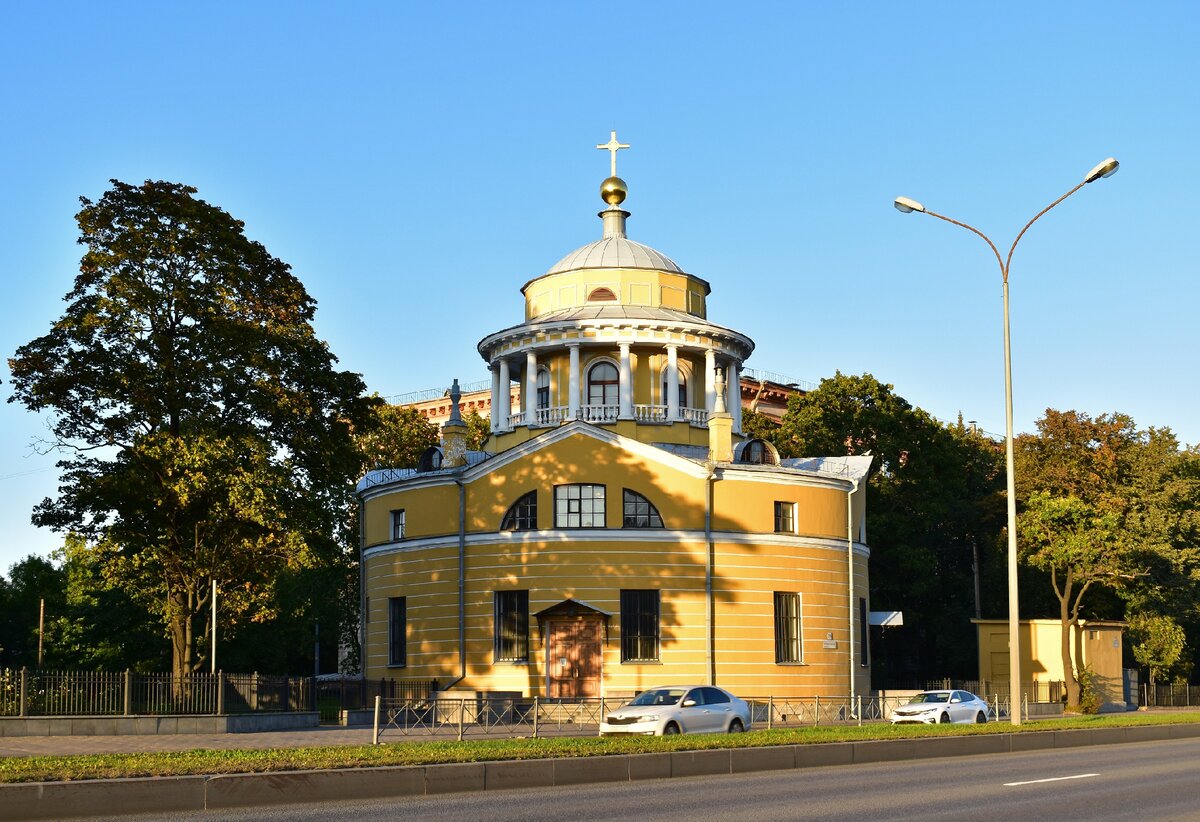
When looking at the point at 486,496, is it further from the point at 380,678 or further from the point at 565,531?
the point at 380,678

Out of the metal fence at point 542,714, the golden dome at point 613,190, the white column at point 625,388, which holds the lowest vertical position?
the metal fence at point 542,714

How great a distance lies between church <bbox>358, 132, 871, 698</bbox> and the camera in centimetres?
4425

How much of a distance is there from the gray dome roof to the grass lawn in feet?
90.8

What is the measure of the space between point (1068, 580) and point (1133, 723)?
2116 centimetres

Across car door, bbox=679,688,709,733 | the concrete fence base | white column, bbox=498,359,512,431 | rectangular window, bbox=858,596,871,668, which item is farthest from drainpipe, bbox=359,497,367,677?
car door, bbox=679,688,709,733

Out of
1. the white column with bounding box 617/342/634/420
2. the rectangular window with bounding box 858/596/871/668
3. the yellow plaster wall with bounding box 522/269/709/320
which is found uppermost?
the yellow plaster wall with bounding box 522/269/709/320

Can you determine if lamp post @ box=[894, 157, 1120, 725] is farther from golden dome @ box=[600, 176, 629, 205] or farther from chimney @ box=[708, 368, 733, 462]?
golden dome @ box=[600, 176, 629, 205]

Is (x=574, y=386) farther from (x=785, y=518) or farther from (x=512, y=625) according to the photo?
(x=512, y=625)

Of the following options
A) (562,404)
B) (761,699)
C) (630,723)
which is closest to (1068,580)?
(761,699)

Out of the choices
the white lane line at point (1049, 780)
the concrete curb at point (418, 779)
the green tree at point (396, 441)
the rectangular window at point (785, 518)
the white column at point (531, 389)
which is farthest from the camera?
the green tree at point (396, 441)

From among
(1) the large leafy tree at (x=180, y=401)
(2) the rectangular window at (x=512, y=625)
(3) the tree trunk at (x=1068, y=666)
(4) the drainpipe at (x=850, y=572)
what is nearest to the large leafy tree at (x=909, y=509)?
(3) the tree trunk at (x=1068, y=666)

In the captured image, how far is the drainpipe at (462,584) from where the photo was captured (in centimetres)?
4522

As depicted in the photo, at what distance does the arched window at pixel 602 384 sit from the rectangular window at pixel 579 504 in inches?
299

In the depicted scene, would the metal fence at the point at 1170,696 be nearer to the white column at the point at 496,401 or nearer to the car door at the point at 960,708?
the car door at the point at 960,708
